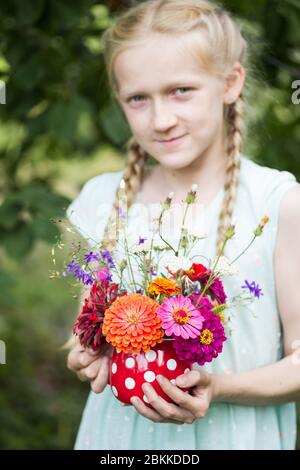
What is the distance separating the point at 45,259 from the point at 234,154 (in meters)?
4.43

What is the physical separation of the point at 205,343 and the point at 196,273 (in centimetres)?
14

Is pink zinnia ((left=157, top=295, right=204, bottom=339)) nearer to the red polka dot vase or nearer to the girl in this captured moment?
the red polka dot vase

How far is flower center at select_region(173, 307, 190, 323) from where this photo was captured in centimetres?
139

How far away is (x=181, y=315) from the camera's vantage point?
1.39 meters

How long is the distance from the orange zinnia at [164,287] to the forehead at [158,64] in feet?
1.74

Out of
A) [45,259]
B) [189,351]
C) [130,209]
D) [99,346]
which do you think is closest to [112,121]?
[130,209]

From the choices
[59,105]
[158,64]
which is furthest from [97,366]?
[59,105]

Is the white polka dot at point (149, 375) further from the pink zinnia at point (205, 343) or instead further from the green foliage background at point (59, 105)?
the green foliage background at point (59, 105)

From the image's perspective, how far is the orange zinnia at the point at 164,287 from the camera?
1438 millimetres

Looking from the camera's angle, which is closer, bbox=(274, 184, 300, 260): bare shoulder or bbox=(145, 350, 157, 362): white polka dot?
bbox=(145, 350, 157, 362): white polka dot

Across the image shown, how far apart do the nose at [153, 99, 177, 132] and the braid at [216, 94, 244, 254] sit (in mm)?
215

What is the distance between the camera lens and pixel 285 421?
188 centimetres

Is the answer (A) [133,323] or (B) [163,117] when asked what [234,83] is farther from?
(A) [133,323]

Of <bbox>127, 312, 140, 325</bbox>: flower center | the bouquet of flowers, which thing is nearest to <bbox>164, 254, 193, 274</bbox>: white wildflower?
the bouquet of flowers
